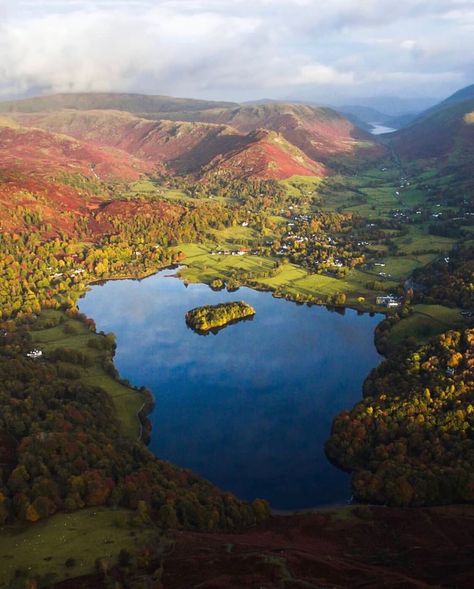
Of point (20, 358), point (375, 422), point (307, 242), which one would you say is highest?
point (307, 242)

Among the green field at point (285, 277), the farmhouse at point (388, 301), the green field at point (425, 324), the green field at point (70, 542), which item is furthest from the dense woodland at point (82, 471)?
the farmhouse at point (388, 301)

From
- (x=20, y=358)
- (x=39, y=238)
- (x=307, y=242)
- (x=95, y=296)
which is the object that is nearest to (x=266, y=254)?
(x=307, y=242)

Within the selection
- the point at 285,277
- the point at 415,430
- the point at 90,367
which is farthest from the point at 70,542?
the point at 285,277

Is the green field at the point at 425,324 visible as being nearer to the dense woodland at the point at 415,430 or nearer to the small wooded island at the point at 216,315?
the dense woodland at the point at 415,430

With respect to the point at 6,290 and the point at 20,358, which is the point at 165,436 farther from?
the point at 6,290

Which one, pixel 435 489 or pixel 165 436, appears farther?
pixel 165 436

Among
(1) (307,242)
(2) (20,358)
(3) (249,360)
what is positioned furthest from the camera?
(1) (307,242)
